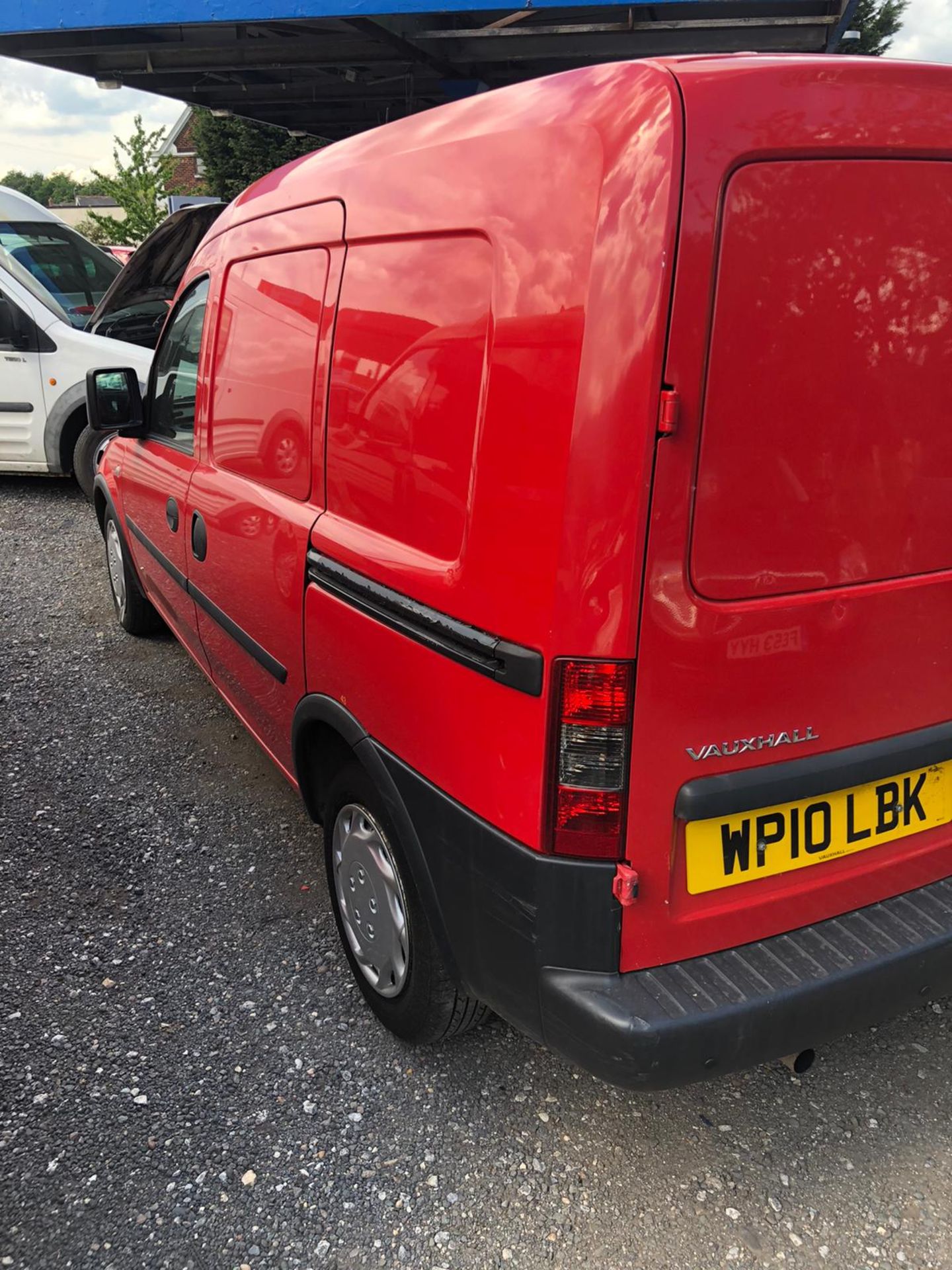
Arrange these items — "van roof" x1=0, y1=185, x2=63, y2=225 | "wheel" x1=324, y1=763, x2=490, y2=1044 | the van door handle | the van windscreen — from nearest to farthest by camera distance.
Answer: "wheel" x1=324, y1=763, x2=490, y2=1044
the van door handle
the van windscreen
"van roof" x1=0, y1=185, x2=63, y2=225

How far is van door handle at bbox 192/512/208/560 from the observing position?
326 cm

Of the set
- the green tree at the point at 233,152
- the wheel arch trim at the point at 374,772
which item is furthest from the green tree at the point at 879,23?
the wheel arch trim at the point at 374,772

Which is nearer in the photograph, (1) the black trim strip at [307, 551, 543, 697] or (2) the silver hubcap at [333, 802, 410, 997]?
(1) the black trim strip at [307, 551, 543, 697]

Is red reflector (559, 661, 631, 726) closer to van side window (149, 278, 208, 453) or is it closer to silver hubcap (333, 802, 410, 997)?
silver hubcap (333, 802, 410, 997)

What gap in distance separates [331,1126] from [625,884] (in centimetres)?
103

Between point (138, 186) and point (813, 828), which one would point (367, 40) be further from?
point (138, 186)

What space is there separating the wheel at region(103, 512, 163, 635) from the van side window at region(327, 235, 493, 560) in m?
2.92

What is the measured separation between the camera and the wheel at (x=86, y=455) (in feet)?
24.7

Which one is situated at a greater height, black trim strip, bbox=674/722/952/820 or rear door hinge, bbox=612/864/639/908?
black trim strip, bbox=674/722/952/820

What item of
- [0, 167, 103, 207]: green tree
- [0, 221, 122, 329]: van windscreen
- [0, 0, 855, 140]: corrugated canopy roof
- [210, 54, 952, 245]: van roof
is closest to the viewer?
[210, 54, 952, 245]: van roof

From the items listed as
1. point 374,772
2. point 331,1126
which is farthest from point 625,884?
point 331,1126

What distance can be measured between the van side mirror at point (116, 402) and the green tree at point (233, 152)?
2631 cm

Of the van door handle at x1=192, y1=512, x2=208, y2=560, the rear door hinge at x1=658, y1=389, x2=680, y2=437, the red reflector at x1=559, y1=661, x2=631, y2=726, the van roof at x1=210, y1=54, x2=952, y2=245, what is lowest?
the van door handle at x1=192, y1=512, x2=208, y2=560

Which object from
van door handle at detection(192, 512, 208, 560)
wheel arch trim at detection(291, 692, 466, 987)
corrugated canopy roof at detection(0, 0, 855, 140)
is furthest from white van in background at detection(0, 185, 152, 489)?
wheel arch trim at detection(291, 692, 466, 987)
